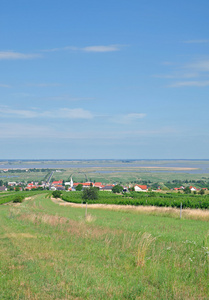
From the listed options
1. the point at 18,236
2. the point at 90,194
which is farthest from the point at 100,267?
the point at 90,194

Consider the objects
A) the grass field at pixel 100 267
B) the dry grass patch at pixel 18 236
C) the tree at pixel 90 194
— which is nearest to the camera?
the grass field at pixel 100 267

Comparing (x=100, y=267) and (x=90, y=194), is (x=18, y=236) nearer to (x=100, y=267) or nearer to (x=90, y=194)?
(x=100, y=267)

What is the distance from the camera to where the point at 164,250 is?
37.7 feet

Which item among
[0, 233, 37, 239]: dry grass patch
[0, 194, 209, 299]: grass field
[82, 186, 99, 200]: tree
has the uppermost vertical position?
[0, 194, 209, 299]: grass field

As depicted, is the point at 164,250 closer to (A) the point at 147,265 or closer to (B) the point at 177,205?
(A) the point at 147,265

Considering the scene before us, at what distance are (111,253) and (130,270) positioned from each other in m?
1.87

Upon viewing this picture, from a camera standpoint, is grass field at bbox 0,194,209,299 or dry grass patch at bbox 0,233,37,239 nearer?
grass field at bbox 0,194,209,299

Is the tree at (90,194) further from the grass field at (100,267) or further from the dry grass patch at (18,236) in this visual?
the grass field at (100,267)

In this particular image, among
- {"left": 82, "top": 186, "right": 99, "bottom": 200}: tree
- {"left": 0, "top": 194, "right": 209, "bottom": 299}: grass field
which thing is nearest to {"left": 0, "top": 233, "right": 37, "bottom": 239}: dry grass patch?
{"left": 0, "top": 194, "right": 209, "bottom": 299}: grass field

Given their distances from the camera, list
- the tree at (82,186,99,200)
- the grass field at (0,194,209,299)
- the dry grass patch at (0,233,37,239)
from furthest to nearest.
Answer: the tree at (82,186,99,200) < the dry grass patch at (0,233,37,239) < the grass field at (0,194,209,299)

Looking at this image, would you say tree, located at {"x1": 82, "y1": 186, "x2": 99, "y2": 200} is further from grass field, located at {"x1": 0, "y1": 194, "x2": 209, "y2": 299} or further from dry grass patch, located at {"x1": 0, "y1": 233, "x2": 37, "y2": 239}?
grass field, located at {"x1": 0, "y1": 194, "x2": 209, "y2": 299}

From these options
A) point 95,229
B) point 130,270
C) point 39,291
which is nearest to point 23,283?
point 39,291

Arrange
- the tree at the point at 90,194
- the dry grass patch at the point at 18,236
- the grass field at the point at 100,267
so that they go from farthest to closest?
the tree at the point at 90,194 → the dry grass patch at the point at 18,236 → the grass field at the point at 100,267

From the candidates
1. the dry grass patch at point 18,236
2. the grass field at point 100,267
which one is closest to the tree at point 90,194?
the dry grass patch at point 18,236
